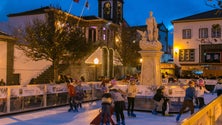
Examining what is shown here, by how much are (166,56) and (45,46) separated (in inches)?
2061

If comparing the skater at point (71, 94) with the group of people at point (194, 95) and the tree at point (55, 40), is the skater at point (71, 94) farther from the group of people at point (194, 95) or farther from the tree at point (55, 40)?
the tree at point (55, 40)

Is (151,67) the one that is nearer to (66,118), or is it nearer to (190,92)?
(190,92)

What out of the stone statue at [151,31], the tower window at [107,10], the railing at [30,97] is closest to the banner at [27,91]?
the railing at [30,97]

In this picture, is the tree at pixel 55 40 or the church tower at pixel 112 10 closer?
the tree at pixel 55 40

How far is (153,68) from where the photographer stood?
20203mm

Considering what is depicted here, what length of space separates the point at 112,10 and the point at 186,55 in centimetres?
2121

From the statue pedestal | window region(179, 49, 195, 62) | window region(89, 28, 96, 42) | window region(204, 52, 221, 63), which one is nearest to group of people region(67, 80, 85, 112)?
the statue pedestal

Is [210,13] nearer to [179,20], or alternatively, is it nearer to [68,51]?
[179,20]

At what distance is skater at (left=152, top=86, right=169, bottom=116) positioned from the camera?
16500 mm

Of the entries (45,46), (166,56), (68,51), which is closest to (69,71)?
(68,51)

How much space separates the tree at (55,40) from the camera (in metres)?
28.4

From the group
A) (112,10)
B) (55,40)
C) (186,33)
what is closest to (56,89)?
(55,40)

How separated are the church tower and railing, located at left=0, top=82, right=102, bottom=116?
4362cm

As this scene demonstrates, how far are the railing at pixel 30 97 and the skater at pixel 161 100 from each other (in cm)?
642
